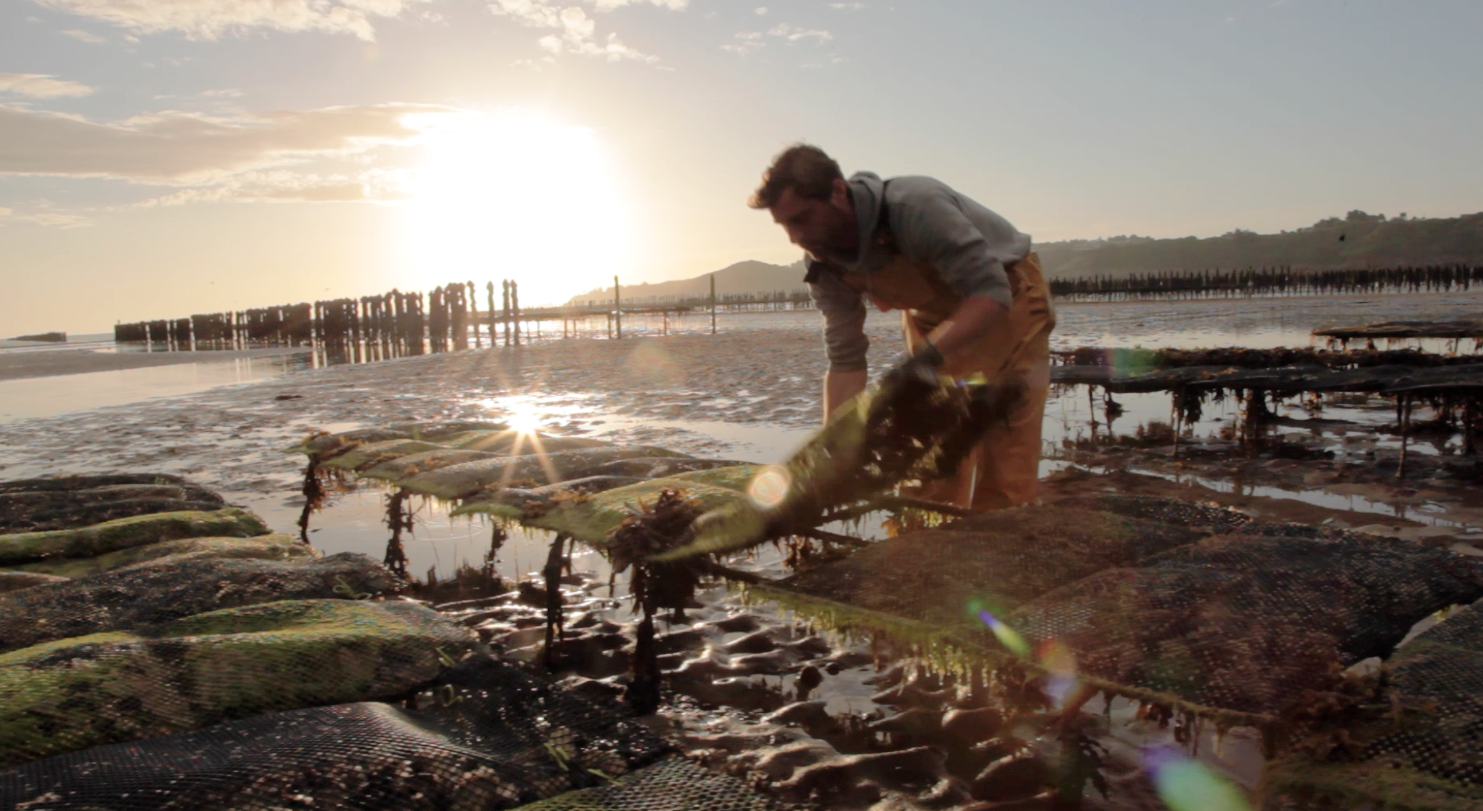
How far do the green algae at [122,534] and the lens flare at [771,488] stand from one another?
11.6 feet

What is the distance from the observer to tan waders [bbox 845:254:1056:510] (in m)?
3.67

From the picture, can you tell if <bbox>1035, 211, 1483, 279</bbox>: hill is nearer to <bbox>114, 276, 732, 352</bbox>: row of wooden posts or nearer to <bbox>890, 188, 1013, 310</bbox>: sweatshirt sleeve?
<bbox>114, 276, 732, 352</bbox>: row of wooden posts

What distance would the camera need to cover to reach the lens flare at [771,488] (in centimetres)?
313

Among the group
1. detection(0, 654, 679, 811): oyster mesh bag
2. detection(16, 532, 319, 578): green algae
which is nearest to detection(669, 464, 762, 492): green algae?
detection(0, 654, 679, 811): oyster mesh bag

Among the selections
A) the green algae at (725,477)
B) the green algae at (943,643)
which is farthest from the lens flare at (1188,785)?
the green algae at (725,477)

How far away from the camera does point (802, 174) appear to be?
10.2 feet

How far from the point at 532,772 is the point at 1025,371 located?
9.10 feet

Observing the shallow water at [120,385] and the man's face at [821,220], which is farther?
the shallow water at [120,385]

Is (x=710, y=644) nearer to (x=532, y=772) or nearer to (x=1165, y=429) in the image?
(x=532, y=772)

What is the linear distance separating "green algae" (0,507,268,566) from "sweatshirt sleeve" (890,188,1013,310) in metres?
4.29

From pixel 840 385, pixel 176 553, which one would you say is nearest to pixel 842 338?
pixel 840 385

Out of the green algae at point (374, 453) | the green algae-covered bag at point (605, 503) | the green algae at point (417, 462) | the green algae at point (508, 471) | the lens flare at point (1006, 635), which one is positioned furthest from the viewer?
the green algae at point (374, 453)

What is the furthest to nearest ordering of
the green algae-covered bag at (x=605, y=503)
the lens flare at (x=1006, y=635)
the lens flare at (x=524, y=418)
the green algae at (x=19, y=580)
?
the lens flare at (x=524, y=418) < the green algae-covered bag at (x=605, y=503) < the green algae at (x=19, y=580) < the lens flare at (x=1006, y=635)

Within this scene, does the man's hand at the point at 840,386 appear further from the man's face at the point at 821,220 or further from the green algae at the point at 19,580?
the green algae at the point at 19,580
